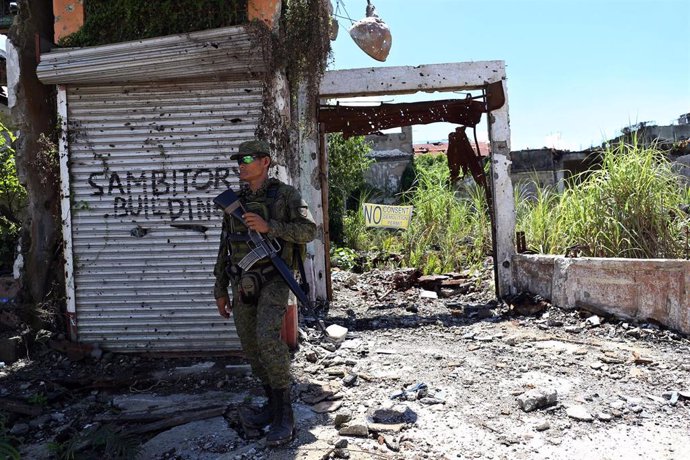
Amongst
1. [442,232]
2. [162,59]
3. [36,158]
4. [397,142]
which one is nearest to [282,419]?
[162,59]

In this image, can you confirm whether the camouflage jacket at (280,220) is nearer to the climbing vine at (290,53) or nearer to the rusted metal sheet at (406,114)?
the climbing vine at (290,53)

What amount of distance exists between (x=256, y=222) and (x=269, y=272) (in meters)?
0.34

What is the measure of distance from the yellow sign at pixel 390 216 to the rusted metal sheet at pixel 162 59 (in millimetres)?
5258

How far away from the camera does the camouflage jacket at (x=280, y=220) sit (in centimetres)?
320

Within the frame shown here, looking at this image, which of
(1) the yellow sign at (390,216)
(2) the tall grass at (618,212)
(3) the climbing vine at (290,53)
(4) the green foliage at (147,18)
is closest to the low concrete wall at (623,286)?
(2) the tall grass at (618,212)

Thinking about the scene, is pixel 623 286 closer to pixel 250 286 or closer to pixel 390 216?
pixel 250 286

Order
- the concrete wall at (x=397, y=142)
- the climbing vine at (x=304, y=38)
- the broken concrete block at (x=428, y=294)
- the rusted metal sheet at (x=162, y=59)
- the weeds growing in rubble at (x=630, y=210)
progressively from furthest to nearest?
1. the concrete wall at (x=397, y=142)
2. the broken concrete block at (x=428, y=294)
3. the weeds growing in rubble at (x=630, y=210)
4. the climbing vine at (x=304, y=38)
5. the rusted metal sheet at (x=162, y=59)

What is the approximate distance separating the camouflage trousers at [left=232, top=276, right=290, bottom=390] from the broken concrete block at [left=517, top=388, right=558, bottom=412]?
1486 millimetres

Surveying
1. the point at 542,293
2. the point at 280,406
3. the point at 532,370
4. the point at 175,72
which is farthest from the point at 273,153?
the point at 542,293

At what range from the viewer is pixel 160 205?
4.77 meters

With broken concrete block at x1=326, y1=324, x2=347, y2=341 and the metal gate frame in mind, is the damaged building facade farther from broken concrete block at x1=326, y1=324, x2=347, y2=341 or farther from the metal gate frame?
the metal gate frame

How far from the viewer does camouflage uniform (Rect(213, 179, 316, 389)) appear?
3.11 metres

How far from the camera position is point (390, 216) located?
379 inches

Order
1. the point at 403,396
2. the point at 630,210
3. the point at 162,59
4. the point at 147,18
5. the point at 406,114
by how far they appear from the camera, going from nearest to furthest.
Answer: the point at 403,396
the point at 162,59
the point at 147,18
the point at 630,210
the point at 406,114
